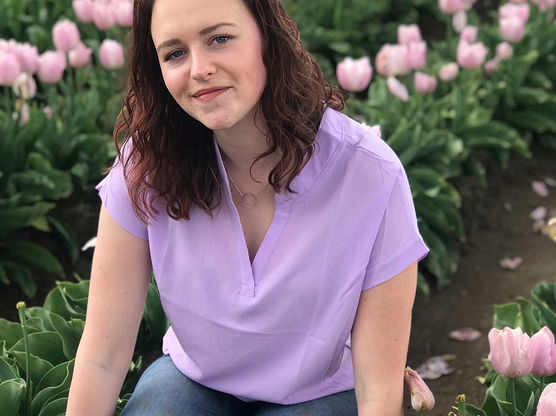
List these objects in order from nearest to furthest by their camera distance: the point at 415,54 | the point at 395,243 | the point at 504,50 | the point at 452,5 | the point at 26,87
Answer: the point at 395,243
the point at 26,87
the point at 415,54
the point at 452,5
the point at 504,50

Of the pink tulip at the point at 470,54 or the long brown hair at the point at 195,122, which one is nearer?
the long brown hair at the point at 195,122

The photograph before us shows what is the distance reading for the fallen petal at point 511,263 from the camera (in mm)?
4441

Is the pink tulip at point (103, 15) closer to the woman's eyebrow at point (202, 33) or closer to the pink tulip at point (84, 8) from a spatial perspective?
the pink tulip at point (84, 8)

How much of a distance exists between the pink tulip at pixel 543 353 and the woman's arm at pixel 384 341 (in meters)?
0.35

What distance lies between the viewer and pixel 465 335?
13.0 feet

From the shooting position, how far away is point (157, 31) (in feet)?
6.76

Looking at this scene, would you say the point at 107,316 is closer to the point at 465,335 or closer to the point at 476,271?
the point at 465,335

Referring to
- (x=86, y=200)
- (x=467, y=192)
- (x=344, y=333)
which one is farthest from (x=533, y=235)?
(x=344, y=333)

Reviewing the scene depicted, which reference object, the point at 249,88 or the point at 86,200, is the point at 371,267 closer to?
the point at 249,88

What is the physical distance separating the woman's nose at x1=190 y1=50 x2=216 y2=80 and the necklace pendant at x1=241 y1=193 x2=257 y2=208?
357mm

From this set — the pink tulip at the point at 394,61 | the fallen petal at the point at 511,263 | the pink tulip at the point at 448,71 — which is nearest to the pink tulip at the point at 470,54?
the pink tulip at the point at 448,71

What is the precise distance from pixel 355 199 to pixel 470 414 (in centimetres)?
80

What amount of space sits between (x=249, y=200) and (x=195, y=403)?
49 centimetres

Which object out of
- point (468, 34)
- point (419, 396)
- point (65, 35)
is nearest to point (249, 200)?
point (419, 396)
